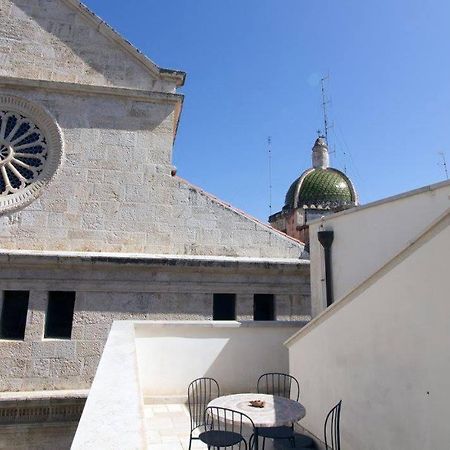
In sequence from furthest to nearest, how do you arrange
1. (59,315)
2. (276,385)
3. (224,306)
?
(224,306) → (59,315) → (276,385)

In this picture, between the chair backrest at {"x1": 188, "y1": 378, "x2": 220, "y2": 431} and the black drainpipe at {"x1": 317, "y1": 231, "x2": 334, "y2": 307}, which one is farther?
the black drainpipe at {"x1": 317, "y1": 231, "x2": 334, "y2": 307}

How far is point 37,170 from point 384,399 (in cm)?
888

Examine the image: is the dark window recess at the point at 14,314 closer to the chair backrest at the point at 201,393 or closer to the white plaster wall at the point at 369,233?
the chair backrest at the point at 201,393

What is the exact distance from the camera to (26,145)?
383 inches

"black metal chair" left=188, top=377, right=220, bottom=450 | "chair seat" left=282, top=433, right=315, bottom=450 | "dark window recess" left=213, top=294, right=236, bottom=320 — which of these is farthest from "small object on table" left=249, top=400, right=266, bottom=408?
"dark window recess" left=213, top=294, right=236, bottom=320

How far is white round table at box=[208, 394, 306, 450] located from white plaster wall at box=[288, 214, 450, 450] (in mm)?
628

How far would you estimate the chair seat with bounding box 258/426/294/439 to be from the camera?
403cm

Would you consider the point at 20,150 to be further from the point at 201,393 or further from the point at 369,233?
the point at 369,233

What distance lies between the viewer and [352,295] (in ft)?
14.7

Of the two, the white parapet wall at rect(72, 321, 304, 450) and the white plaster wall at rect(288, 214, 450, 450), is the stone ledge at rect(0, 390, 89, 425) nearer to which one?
the white parapet wall at rect(72, 321, 304, 450)

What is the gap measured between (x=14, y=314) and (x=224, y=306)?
4.67 metres

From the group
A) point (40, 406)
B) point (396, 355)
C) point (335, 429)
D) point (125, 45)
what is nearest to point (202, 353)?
point (335, 429)

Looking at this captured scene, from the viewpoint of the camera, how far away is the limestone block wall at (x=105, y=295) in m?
8.30

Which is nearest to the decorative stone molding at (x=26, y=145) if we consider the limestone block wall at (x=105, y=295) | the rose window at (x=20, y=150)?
the rose window at (x=20, y=150)
